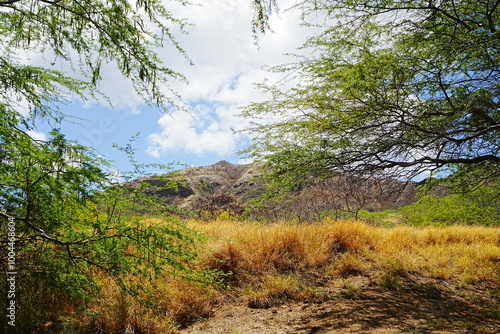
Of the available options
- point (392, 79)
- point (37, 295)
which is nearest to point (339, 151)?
point (392, 79)

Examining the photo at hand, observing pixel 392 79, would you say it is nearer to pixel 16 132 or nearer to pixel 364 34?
pixel 364 34

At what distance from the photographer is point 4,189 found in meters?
2.97

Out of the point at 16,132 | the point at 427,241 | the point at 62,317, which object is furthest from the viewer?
the point at 427,241

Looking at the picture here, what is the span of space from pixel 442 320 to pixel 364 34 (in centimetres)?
437

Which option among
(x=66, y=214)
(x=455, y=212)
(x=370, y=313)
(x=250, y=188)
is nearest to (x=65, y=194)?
(x=66, y=214)

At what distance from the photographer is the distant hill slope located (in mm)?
5605

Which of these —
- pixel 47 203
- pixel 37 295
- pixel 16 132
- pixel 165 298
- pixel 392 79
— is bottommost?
pixel 165 298

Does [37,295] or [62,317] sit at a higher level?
[37,295]

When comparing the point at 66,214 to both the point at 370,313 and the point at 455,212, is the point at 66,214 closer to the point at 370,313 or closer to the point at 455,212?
the point at 370,313

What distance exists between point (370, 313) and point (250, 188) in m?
9.58

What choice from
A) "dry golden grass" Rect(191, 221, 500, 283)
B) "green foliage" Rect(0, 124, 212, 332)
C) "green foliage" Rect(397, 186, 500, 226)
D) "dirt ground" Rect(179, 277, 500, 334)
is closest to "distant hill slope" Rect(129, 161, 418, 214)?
"green foliage" Rect(0, 124, 212, 332)

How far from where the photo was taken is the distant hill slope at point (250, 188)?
5.60 meters

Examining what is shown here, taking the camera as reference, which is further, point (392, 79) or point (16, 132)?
point (392, 79)

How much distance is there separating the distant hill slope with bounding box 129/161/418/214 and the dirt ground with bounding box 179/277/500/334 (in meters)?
1.83
